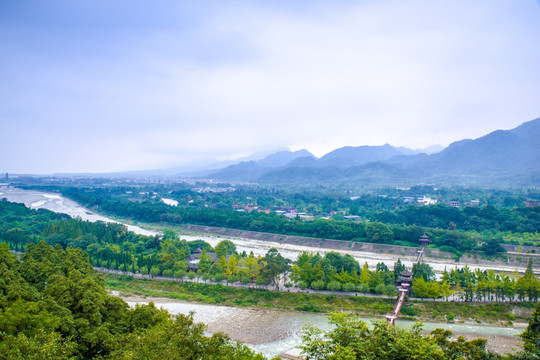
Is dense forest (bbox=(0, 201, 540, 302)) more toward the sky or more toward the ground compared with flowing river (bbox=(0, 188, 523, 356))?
more toward the sky

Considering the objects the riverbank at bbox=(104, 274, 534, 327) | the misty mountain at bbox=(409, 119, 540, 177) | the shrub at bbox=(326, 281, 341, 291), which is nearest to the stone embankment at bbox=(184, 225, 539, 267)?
the riverbank at bbox=(104, 274, 534, 327)

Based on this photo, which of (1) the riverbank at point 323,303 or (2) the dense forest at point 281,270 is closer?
(1) the riverbank at point 323,303

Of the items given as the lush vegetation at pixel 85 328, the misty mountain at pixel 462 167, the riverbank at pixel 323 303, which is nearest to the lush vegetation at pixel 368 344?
the lush vegetation at pixel 85 328

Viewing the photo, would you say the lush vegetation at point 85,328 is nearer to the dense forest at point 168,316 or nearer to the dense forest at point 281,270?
the dense forest at point 168,316

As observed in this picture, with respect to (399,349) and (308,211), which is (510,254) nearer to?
(399,349)

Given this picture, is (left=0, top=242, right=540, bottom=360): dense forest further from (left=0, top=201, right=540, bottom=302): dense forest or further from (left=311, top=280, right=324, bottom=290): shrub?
(left=311, top=280, right=324, bottom=290): shrub

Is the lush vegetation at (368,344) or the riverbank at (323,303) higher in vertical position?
the lush vegetation at (368,344)

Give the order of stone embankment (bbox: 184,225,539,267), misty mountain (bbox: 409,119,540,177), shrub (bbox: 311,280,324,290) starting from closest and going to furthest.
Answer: shrub (bbox: 311,280,324,290) < stone embankment (bbox: 184,225,539,267) < misty mountain (bbox: 409,119,540,177)

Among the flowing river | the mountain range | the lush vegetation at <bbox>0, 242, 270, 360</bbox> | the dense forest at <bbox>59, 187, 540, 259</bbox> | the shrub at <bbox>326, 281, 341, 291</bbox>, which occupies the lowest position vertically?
the flowing river

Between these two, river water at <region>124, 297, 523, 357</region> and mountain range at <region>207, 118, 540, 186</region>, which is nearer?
river water at <region>124, 297, 523, 357</region>

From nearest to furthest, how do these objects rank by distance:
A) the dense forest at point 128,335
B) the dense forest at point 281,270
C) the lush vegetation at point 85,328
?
the lush vegetation at point 85,328
the dense forest at point 128,335
the dense forest at point 281,270

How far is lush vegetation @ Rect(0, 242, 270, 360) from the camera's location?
29.8 feet

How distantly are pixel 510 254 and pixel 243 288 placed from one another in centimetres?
2481

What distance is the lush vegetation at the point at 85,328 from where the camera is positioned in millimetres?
9094
